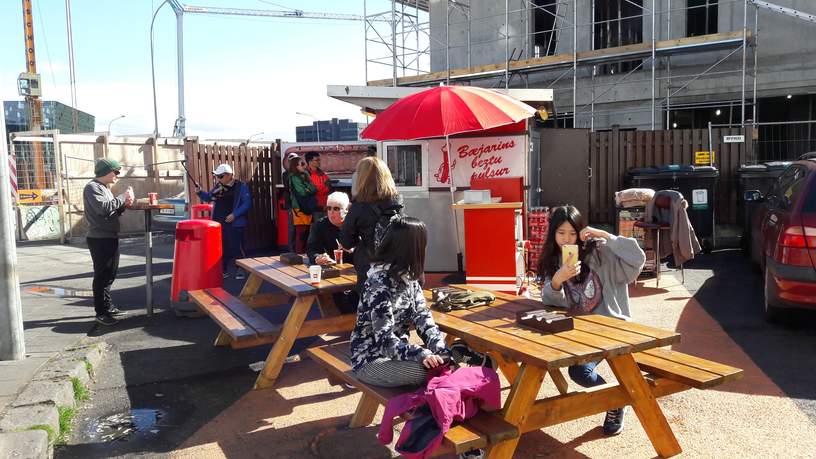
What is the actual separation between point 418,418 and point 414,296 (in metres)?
0.80

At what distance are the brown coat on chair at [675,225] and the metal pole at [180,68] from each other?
29108 mm

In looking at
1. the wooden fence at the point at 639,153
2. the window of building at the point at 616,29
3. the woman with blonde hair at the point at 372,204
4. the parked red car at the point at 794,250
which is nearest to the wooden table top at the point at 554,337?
the woman with blonde hair at the point at 372,204

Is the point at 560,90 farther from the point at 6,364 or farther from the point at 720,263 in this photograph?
the point at 6,364

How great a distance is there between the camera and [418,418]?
9.96 feet

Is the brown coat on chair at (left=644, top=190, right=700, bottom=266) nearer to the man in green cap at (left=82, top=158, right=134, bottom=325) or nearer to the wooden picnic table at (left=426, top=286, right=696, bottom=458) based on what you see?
the wooden picnic table at (left=426, top=286, right=696, bottom=458)

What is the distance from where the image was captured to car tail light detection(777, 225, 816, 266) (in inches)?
227

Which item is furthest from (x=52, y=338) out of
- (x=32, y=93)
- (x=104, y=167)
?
(x=32, y=93)

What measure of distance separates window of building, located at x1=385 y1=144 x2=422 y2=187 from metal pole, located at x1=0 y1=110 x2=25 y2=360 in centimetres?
511

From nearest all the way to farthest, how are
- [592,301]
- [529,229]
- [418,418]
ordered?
[418,418] < [592,301] < [529,229]

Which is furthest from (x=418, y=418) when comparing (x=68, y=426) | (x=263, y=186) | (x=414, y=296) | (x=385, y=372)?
(x=263, y=186)

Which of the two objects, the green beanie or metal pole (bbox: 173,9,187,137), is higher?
metal pole (bbox: 173,9,187,137)

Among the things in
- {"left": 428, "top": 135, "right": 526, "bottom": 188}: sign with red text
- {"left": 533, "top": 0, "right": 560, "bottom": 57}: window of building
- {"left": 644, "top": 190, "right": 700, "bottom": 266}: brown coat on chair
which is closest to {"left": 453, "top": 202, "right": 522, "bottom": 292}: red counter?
{"left": 428, "top": 135, "right": 526, "bottom": 188}: sign with red text

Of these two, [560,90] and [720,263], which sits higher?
[560,90]

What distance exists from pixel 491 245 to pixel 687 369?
183 inches
